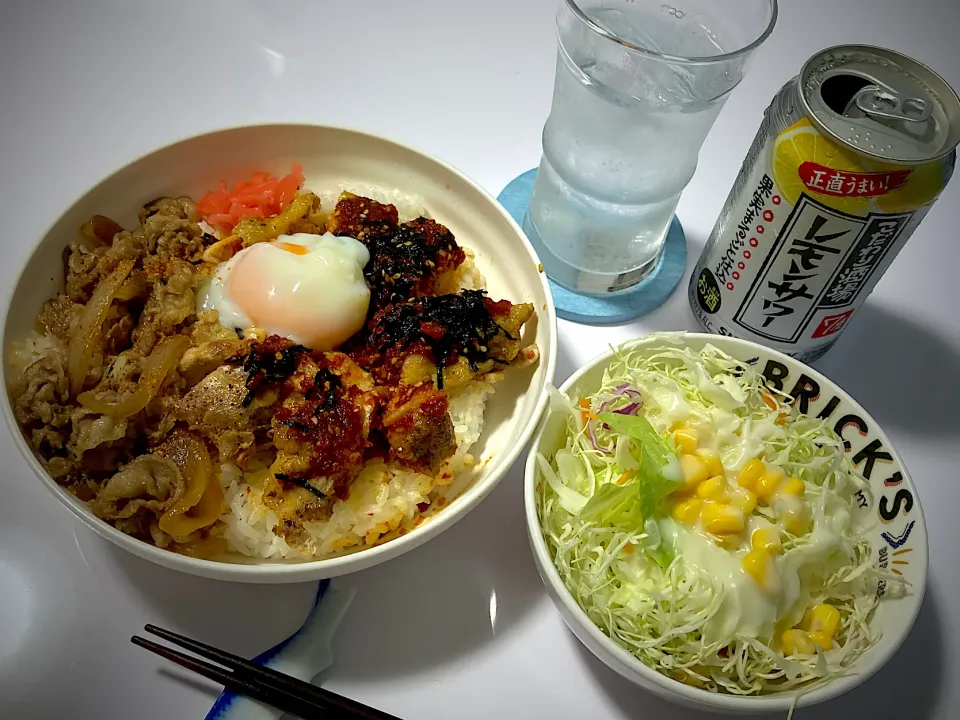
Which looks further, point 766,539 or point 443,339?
point 443,339

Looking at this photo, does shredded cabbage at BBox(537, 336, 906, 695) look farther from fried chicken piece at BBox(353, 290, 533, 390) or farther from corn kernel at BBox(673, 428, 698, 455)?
fried chicken piece at BBox(353, 290, 533, 390)

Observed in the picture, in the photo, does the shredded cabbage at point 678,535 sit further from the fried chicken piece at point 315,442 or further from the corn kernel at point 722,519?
the fried chicken piece at point 315,442

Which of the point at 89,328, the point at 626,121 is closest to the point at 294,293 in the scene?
the point at 89,328

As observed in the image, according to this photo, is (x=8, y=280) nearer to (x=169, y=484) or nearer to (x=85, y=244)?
(x=85, y=244)

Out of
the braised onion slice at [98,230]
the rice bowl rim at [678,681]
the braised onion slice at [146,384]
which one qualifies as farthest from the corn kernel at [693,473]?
the braised onion slice at [98,230]

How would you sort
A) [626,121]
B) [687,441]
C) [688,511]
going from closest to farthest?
1. [688,511]
2. [687,441]
3. [626,121]

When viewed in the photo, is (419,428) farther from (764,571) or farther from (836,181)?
(836,181)
